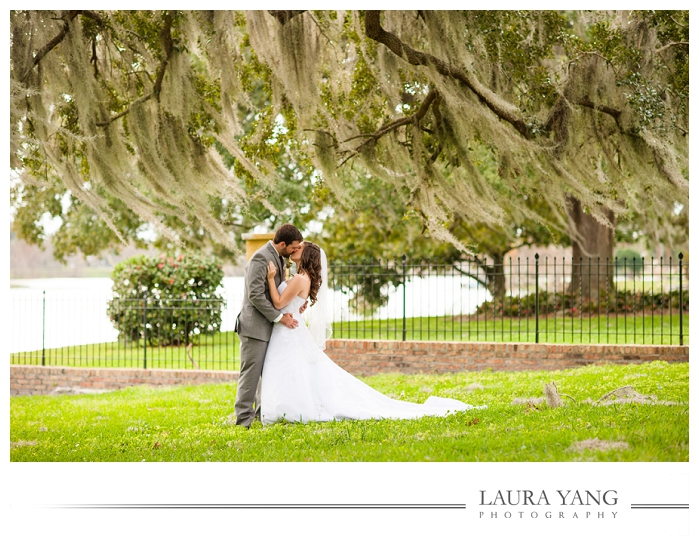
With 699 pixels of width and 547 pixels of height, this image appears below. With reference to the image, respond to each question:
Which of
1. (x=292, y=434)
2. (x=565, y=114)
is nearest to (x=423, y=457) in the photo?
(x=292, y=434)

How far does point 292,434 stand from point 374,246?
10.2 metres

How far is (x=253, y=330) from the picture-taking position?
18.9 feet

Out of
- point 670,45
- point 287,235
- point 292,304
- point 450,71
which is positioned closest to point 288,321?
point 292,304

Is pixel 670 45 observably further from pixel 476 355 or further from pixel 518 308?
pixel 518 308

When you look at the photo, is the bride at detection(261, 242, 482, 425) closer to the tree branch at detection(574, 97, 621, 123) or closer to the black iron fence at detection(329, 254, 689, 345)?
the tree branch at detection(574, 97, 621, 123)

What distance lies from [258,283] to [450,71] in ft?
7.31

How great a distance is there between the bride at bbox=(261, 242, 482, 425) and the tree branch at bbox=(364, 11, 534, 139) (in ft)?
5.67

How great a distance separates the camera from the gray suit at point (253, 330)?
18.5 feet

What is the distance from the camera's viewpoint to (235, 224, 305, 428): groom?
5.65 metres

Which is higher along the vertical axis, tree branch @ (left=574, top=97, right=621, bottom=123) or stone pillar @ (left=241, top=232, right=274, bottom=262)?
tree branch @ (left=574, top=97, right=621, bottom=123)

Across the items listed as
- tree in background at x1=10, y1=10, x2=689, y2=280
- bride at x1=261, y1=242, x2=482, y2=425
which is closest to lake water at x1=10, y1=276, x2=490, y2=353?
tree in background at x1=10, y1=10, x2=689, y2=280
